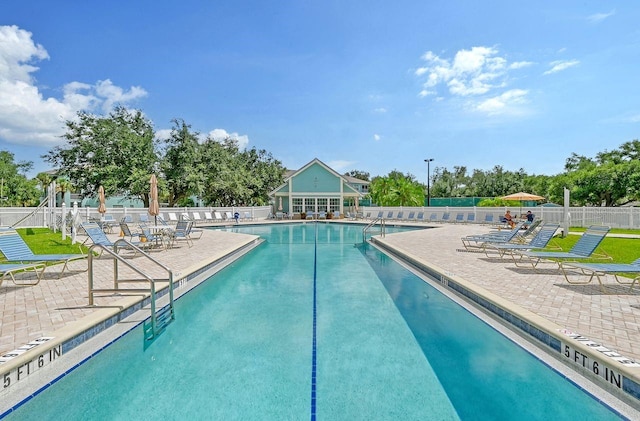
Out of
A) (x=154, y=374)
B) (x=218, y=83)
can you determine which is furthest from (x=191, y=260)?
(x=218, y=83)

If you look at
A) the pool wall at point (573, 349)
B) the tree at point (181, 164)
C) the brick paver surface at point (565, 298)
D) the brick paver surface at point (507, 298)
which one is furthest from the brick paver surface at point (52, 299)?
the tree at point (181, 164)

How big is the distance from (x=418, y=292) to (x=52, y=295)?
6.51 metres

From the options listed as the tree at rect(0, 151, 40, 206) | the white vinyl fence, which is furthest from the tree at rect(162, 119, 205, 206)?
the tree at rect(0, 151, 40, 206)

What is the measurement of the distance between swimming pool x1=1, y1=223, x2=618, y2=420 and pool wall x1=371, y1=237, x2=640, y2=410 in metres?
0.25

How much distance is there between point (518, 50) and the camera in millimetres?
13883

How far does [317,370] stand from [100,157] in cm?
3147

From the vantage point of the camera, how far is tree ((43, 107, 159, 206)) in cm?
2836

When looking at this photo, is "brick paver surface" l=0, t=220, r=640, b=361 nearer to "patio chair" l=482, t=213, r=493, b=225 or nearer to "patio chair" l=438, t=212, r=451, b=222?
"patio chair" l=482, t=213, r=493, b=225

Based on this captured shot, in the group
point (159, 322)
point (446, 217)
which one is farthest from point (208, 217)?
point (159, 322)

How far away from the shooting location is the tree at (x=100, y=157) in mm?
28359

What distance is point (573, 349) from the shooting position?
11.7ft

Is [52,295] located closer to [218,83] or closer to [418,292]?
[418,292]

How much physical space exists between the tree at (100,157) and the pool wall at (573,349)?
2878 cm

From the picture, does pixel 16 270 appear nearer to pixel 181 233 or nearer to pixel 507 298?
pixel 181 233
